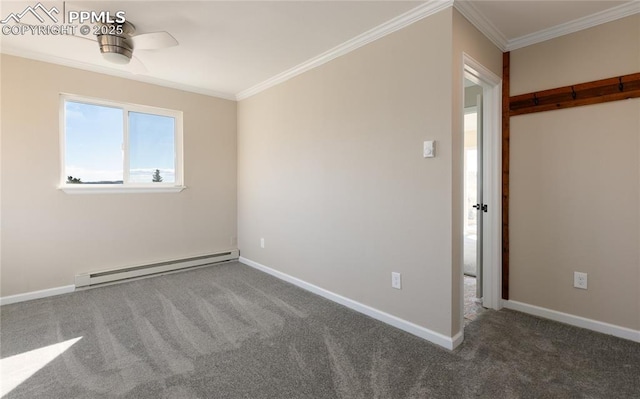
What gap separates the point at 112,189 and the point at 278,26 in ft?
8.67

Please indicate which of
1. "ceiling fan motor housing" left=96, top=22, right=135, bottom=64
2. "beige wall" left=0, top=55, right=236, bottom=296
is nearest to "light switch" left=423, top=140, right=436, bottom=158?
"ceiling fan motor housing" left=96, top=22, right=135, bottom=64

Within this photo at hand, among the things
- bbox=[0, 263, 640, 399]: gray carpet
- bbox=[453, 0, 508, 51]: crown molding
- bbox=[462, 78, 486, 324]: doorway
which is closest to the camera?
bbox=[0, 263, 640, 399]: gray carpet

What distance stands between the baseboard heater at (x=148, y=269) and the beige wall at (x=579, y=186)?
356 cm

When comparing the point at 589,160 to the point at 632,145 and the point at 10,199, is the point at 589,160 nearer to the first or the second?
the point at 632,145

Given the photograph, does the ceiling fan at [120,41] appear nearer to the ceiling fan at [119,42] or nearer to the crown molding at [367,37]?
the ceiling fan at [119,42]

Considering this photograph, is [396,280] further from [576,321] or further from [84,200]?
[84,200]

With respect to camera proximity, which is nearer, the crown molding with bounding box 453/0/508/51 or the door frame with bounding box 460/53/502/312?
the crown molding with bounding box 453/0/508/51

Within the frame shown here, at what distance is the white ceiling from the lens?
2.13 m

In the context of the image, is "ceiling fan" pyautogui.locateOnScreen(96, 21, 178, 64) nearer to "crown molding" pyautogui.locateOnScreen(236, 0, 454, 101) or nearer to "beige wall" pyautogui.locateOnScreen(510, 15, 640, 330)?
"crown molding" pyautogui.locateOnScreen(236, 0, 454, 101)

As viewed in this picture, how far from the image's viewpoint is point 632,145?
7.09 ft

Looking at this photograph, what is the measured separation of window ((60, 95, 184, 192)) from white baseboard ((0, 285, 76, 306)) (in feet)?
3.43

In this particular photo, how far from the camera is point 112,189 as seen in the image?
348 centimetres

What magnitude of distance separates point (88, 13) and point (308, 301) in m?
2.96

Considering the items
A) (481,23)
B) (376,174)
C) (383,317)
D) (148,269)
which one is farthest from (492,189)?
(148,269)
